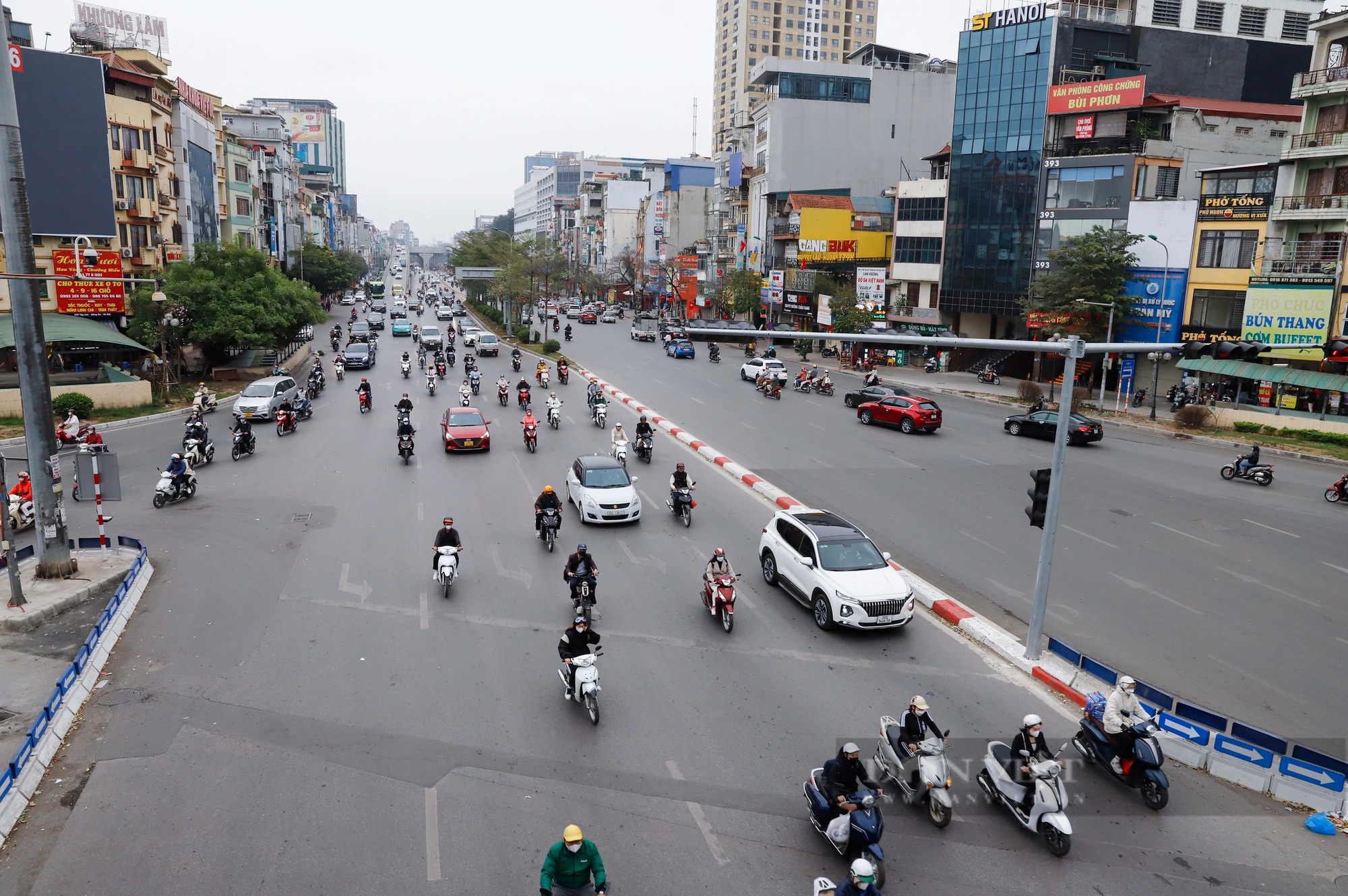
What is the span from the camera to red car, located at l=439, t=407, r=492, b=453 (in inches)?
1075

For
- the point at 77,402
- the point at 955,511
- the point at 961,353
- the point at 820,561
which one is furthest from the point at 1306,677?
the point at 961,353

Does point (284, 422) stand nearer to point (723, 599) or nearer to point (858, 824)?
point (723, 599)

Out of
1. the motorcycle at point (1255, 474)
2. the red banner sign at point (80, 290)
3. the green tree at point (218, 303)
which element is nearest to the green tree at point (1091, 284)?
the motorcycle at point (1255, 474)

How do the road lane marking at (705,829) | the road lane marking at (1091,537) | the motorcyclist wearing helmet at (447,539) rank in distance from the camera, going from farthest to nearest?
the road lane marking at (1091,537)
the motorcyclist wearing helmet at (447,539)
the road lane marking at (705,829)

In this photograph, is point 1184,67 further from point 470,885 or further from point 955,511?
point 470,885

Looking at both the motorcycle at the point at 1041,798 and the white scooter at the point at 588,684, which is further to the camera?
the white scooter at the point at 588,684

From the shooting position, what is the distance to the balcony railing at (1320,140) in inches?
1400

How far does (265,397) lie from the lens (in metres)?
33.1

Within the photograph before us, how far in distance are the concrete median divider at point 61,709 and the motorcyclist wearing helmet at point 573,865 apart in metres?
5.52

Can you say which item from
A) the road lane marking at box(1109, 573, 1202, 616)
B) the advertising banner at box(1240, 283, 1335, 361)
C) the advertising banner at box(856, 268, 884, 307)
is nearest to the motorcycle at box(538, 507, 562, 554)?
the road lane marking at box(1109, 573, 1202, 616)

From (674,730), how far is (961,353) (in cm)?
5421

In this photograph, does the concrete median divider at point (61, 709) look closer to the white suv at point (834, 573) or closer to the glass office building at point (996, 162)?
the white suv at point (834, 573)

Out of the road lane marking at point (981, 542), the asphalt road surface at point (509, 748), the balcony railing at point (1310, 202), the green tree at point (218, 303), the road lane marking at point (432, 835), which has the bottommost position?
the road lane marking at point (981, 542)

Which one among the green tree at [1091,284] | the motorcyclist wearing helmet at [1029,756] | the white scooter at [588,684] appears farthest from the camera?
the green tree at [1091,284]
